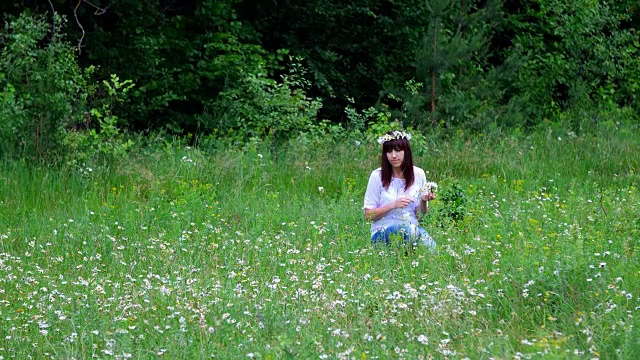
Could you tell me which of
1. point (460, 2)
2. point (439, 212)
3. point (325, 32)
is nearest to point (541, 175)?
point (439, 212)

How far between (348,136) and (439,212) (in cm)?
596

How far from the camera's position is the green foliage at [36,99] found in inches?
443

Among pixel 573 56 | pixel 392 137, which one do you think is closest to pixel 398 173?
pixel 392 137

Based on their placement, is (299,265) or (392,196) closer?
(299,265)

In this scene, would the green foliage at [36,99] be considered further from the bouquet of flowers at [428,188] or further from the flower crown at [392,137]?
the bouquet of flowers at [428,188]

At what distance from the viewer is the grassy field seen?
16.7ft

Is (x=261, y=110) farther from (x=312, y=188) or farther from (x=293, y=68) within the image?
(x=312, y=188)

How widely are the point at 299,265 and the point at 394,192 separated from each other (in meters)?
1.57

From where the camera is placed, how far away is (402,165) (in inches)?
326

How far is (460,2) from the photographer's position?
733 inches

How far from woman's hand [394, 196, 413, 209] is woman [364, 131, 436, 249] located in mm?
32

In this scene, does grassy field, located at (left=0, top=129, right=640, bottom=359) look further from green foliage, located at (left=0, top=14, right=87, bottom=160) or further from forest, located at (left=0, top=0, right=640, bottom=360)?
green foliage, located at (left=0, top=14, right=87, bottom=160)

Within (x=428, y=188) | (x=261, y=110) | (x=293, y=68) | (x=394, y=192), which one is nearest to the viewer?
(x=428, y=188)

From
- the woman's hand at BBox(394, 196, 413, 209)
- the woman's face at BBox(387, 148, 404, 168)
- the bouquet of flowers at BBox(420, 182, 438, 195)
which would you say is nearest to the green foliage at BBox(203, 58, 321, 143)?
the woman's face at BBox(387, 148, 404, 168)
